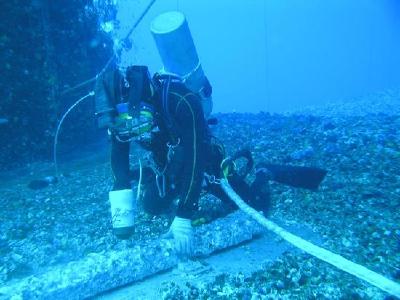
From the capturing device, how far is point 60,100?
9297 mm

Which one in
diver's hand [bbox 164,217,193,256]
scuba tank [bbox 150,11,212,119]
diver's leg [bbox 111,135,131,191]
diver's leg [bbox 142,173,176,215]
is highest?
scuba tank [bbox 150,11,212,119]

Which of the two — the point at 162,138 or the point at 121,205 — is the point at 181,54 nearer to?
the point at 162,138

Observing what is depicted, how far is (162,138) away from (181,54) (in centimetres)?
181

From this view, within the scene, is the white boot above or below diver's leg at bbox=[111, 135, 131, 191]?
below

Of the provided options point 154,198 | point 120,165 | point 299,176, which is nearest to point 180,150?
point 120,165

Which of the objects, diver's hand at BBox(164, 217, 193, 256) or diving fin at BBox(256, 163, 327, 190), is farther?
diving fin at BBox(256, 163, 327, 190)

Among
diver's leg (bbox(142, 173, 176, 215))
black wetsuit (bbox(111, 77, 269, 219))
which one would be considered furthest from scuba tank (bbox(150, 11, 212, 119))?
diver's leg (bbox(142, 173, 176, 215))

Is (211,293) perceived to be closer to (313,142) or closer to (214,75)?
(313,142)

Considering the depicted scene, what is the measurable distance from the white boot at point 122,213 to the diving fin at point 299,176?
223 cm

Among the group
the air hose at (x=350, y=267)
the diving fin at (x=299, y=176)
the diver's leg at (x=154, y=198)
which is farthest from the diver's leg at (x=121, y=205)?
the diving fin at (x=299, y=176)

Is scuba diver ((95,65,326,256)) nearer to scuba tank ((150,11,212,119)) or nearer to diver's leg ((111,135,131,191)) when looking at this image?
diver's leg ((111,135,131,191))

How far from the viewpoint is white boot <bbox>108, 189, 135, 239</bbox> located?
3738 mm

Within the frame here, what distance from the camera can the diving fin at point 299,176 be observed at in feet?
16.8

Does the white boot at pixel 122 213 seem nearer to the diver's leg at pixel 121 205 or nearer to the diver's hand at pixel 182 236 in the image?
the diver's leg at pixel 121 205
